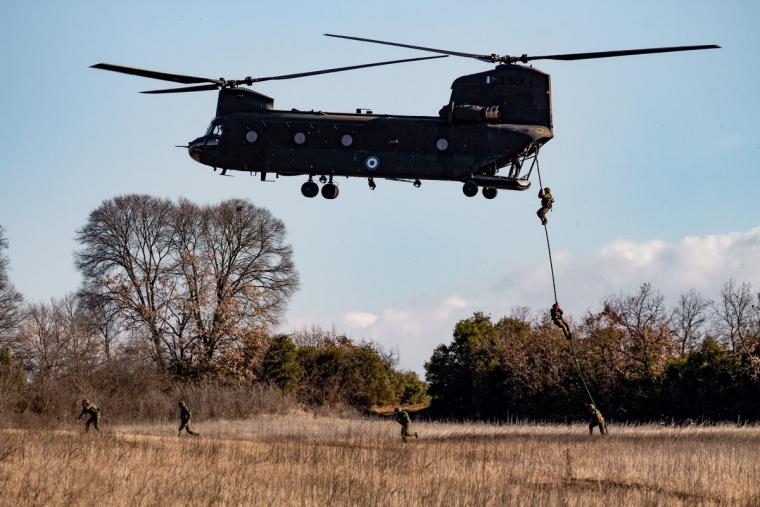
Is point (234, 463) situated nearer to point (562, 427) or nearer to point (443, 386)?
point (562, 427)

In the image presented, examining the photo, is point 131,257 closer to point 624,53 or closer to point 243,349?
point 243,349

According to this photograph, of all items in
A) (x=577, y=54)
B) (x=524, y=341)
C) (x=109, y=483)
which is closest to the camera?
(x=109, y=483)

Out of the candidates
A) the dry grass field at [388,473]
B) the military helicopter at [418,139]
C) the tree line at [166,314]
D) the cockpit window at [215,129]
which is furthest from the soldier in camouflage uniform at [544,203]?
the tree line at [166,314]

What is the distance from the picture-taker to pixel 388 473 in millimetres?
22938


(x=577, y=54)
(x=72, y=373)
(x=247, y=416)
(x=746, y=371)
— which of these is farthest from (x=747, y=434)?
(x=72, y=373)

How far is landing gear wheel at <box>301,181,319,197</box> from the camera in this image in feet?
92.9

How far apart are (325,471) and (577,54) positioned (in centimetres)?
1115

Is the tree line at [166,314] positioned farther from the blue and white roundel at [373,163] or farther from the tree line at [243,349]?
the blue and white roundel at [373,163]

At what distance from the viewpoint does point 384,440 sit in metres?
35.7

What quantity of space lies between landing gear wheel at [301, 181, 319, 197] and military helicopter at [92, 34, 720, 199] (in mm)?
26

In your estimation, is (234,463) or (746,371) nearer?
(234,463)

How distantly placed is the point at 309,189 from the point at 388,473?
337 inches

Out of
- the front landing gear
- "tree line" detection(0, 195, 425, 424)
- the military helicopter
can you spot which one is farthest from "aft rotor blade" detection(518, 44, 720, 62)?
"tree line" detection(0, 195, 425, 424)

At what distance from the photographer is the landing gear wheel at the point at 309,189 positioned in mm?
28312
